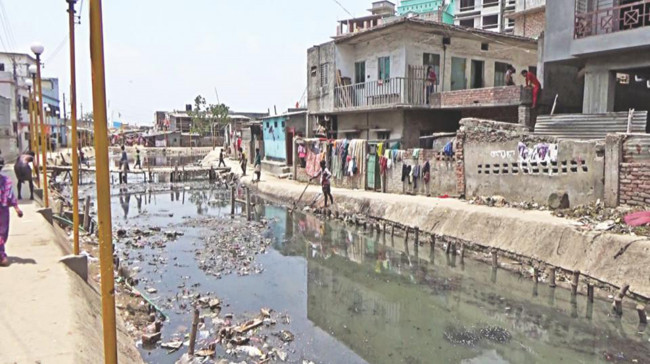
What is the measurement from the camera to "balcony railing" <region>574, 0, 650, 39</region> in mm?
13898

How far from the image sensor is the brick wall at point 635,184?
36.0ft

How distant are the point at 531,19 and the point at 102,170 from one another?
32.4 m

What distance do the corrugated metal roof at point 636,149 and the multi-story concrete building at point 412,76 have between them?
7367 mm

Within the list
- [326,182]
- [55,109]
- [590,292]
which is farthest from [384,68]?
[55,109]

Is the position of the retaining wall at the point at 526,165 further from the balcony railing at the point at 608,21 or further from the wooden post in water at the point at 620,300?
the wooden post in water at the point at 620,300

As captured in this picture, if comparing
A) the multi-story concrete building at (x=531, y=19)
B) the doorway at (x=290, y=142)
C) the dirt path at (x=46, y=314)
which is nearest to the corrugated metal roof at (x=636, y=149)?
the dirt path at (x=46, y=314)

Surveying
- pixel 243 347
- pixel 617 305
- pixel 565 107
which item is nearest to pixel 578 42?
pixel 565 107

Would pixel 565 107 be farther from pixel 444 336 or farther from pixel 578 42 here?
pixel 444 336

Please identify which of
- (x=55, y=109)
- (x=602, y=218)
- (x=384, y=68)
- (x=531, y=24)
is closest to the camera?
(x=602, y=218)

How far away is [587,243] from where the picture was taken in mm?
10562

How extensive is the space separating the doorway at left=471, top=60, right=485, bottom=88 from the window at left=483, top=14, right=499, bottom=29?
78.3 feet

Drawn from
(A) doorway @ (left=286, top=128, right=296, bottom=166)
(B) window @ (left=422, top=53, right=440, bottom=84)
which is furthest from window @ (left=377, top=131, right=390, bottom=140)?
(A) doorway @ (left=286, top=128, right=296, bottom=166)

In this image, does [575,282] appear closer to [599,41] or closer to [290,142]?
[599,41]

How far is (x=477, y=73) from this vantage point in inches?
938
